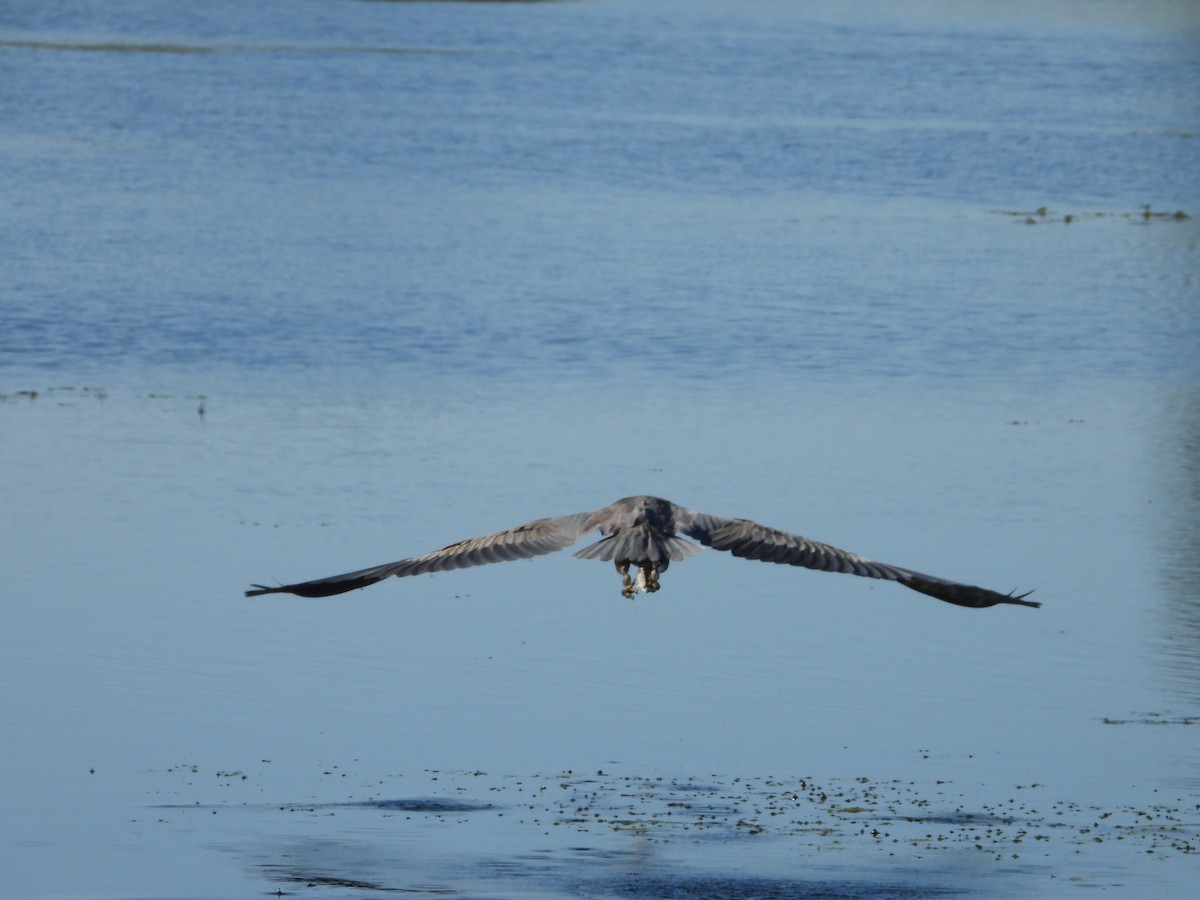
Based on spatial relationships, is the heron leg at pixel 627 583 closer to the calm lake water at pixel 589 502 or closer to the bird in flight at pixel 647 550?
the bird in flight at pixel 647 550

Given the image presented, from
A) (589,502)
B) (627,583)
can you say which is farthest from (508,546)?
(589,502)

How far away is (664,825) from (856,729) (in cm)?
194

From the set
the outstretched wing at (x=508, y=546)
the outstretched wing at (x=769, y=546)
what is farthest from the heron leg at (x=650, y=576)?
the outstretched wing at (x=508, y=546)

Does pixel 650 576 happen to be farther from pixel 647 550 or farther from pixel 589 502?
pixel 589 502

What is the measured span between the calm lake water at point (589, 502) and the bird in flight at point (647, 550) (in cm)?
180

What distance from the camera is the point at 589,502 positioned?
1817cm

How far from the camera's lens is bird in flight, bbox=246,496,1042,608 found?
9.69 metres

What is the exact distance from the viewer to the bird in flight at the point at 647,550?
9.69 m

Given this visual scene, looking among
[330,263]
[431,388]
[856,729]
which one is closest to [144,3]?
[330,263]

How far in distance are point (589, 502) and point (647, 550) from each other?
8521 millimetres

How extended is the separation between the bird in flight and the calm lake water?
180 cm

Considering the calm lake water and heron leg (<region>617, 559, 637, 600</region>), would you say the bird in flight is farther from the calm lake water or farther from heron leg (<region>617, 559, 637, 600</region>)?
the calm lake water

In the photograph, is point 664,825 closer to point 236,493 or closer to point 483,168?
point 236,493

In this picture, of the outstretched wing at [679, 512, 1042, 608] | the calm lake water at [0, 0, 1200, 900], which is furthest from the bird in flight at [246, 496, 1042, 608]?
the calm lake water at [0, 0, 1200, 900]
